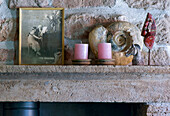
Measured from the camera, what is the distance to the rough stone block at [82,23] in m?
1.54

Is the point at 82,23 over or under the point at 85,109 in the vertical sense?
over

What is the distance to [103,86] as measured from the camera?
131cm

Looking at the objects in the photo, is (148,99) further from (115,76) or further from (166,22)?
(166,22)

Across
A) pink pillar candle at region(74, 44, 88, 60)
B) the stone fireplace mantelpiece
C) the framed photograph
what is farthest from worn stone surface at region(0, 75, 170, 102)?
the framed photograph

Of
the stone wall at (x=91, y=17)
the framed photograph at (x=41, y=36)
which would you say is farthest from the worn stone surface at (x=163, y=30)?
the framed photograph at (x=41, y=36)

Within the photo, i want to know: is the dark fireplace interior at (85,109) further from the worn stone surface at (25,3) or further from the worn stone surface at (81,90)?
the worn stone surface at (25,3)

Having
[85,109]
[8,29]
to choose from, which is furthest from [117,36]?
[8,29]

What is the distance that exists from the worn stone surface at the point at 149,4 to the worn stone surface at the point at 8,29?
72cm

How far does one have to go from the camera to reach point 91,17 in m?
1.55

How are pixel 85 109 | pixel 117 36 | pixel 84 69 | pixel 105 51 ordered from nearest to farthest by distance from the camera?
pixel 84 69
pixel 105 51
pixel 117 36
pixel 85 109

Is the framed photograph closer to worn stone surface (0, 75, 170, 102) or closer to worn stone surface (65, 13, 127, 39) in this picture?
worn stone surface (65, 13, 127, 39)

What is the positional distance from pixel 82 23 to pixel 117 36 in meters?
0.23

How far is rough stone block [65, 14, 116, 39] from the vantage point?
60.6 inches

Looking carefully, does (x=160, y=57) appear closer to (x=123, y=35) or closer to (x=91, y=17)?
(x=123, y=35)
